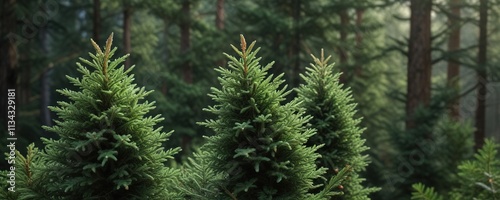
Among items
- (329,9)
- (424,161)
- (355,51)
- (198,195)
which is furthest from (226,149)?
(355,51)

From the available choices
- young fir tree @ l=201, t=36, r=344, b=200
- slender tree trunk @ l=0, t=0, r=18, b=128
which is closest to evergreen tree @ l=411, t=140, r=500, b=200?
young fir tree @ l=201, t=36, r=344, b=200

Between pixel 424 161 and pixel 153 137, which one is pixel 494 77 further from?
pixel 153 137

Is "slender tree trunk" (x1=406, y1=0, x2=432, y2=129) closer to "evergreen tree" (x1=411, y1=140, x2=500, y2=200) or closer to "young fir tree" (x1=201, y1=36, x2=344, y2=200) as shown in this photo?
"evergreen tree" (x1=411, y1=140, x2=500, y2=200)

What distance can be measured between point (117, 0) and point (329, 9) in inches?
288

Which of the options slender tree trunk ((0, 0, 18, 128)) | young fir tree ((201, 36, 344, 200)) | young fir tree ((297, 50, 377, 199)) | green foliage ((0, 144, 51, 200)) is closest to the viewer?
green foliage ((0, 144, 51, 200))

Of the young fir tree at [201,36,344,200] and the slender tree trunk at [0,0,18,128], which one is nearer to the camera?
the young fir tree at [201,36,344,200]

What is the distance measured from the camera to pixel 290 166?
5.70m

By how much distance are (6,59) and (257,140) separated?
11531 millimetres

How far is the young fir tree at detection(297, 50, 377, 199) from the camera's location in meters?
7.21

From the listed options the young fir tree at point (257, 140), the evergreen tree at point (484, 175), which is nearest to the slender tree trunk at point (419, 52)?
the evergreen tree at point (484, 175)

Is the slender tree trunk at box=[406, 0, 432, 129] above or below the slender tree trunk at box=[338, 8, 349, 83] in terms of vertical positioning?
below

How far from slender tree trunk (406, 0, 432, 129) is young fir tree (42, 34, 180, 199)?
37.0 feet

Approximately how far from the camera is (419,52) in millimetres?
15195

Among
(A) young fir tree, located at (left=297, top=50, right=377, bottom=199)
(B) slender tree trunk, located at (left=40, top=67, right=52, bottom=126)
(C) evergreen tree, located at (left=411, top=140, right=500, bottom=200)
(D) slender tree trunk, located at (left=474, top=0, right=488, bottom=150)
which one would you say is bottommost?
(C) evergreen tree, located at (left=411, top=140, right=500, bottom=200)
